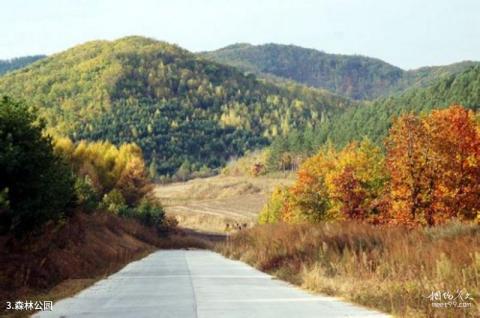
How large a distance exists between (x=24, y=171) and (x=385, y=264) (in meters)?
10.0

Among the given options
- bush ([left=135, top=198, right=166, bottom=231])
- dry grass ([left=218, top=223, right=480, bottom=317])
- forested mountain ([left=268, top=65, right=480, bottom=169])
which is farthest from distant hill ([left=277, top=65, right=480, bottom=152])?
dry grass ([left=218, top=223, right=480, bottom=317])

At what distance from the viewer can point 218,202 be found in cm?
17375

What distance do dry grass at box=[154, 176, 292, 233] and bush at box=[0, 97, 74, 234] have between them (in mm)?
116140

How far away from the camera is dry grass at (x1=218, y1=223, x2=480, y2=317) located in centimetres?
1311

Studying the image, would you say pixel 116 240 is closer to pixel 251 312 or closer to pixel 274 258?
pixel 274 258

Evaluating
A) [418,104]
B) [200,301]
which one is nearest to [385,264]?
[200,301]

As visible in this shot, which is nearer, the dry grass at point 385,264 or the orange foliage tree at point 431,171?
the dry grass at point 385,264

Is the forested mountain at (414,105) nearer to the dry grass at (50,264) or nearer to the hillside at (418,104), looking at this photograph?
the hillside at (418,104)

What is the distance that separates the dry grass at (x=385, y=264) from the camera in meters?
13.1

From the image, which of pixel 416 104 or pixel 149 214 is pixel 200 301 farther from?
pixel 416 104

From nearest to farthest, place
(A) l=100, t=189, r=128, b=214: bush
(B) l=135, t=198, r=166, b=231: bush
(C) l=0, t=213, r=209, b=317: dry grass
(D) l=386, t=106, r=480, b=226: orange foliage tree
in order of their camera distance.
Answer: (C) l=0, t=213, r=209, b=317: dry grass
(D) l=386, t=106, r=480, b=226: orange foliage tree
(A) l=100, t=189, r=128, b=214: bush
(B) l=135, t=198, r=166, b=231: bush

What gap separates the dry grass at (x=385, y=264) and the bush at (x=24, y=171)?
7809 mm

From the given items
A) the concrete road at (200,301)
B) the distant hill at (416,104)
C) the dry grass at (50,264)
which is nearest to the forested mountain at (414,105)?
the distant hill at (416,104)

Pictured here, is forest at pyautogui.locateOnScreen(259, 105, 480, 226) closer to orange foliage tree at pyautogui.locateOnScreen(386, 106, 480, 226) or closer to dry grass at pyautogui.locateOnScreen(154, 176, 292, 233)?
orange foliage tree at pyautogui.locateOnScreen(386, 106, 480, 226)
